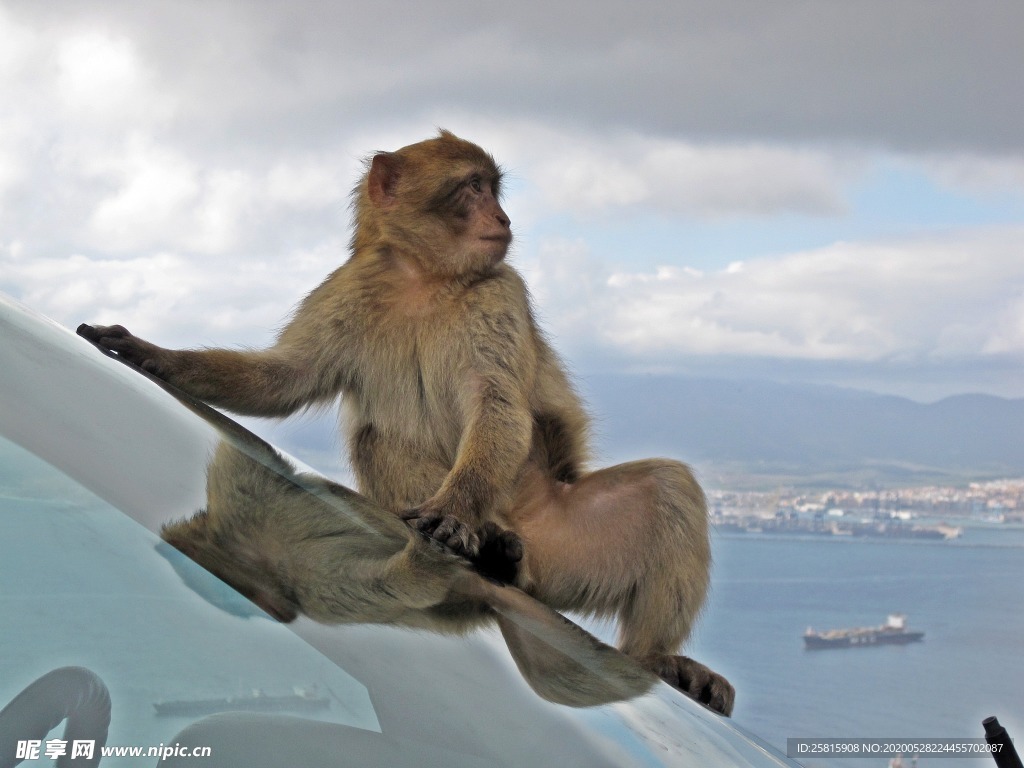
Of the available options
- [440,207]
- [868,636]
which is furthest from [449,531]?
[868,636]

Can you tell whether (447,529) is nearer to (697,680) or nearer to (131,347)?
(697,680)

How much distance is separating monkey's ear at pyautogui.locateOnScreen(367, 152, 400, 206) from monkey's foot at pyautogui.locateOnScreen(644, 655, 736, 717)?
126cm

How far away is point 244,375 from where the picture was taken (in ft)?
8.09

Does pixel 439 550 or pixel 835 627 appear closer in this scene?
pixel 439 550

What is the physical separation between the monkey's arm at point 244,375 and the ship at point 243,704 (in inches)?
55.2

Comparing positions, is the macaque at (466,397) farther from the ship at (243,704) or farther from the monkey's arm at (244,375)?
the ship at (243,704)

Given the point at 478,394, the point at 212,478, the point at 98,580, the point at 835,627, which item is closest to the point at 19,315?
the point at 212,478

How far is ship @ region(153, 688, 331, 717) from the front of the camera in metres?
0.76

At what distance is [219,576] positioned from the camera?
2.68 feet

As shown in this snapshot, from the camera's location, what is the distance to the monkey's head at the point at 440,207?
103 inches

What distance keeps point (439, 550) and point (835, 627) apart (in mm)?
9599

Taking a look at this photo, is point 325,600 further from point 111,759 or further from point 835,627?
point 835,627

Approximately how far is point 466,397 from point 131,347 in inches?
30.0

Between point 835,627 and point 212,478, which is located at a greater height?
point 835,627
